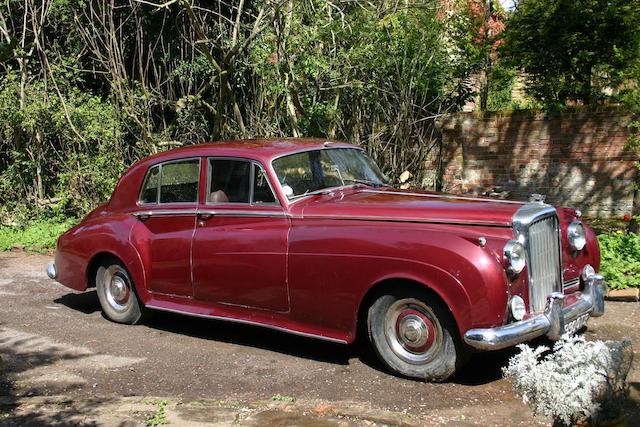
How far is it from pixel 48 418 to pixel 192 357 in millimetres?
1566

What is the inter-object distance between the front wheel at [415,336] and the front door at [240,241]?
87 centimetres

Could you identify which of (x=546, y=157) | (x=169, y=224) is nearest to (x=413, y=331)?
(x=169, y=224)

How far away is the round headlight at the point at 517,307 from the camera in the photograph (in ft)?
15.0

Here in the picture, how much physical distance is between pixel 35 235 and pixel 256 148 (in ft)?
23.5

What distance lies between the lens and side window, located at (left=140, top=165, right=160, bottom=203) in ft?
21.8

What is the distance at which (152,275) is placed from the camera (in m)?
6.39

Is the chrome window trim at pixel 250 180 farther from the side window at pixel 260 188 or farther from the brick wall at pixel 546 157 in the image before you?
the brick wall at pixel 546 157

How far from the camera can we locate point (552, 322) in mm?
4707

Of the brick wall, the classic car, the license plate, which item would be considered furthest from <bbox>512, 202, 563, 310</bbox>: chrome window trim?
the brick wall

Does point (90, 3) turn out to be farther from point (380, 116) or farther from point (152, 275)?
point (152, 275)

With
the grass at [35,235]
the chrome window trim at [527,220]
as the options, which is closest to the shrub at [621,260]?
the chrome window trim at [527,220]

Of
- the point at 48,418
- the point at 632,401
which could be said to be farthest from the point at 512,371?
the point at 48,418

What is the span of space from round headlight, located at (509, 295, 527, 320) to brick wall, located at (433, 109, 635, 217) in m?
6.42

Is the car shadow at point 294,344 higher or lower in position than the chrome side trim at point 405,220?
lower
